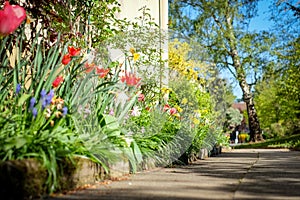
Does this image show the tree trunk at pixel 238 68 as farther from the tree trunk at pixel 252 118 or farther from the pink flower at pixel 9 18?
the pink flower at pixel 9 18

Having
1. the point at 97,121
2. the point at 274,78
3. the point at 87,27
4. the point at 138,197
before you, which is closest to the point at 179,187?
the point at 138,197

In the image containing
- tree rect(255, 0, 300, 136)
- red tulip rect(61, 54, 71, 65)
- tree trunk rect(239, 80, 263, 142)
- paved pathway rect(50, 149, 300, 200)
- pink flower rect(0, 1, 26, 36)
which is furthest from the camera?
tree trunk rect(239, 80, 263, 142)

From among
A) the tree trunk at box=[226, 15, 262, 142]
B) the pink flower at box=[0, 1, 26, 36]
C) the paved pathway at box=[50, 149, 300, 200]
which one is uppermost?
the tree trunk at box=[226, 15, 262, 142]

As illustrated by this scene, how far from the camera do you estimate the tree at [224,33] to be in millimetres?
15875

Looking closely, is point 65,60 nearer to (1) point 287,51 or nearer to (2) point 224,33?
(2) point 224,33

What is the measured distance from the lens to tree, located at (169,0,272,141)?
15.9 m

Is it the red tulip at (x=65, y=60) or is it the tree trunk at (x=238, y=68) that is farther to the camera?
the tree trunk at (x=238, y=68)

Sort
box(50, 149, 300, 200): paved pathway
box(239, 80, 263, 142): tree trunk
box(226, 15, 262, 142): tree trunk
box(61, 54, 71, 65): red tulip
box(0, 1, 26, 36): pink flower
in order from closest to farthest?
1. box(50, 149, 300, 200): paved pathway
2. box(0, 1, 26, 36): pink flower
3. box(61, 54, 71, 65): red tulip
4. box(226, 15, 262, 142): tree trunk
5. box(239, 80, 263, 142): tree trunk

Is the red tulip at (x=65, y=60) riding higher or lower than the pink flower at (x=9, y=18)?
lower

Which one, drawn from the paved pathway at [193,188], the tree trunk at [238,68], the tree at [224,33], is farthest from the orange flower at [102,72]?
the tree trunk at [238,68]

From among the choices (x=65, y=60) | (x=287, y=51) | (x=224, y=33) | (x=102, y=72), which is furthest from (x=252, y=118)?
(x=65, y=60)

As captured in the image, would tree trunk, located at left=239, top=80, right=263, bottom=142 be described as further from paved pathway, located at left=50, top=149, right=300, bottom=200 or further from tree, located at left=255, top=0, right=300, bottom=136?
paved pathway, located at left=50, top=149, right=300, bottom=200

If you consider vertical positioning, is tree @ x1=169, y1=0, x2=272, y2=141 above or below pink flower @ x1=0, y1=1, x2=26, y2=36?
above

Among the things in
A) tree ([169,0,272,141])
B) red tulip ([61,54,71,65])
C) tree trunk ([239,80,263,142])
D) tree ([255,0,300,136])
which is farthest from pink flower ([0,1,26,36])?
tree trunk ([239,80,263,142])
